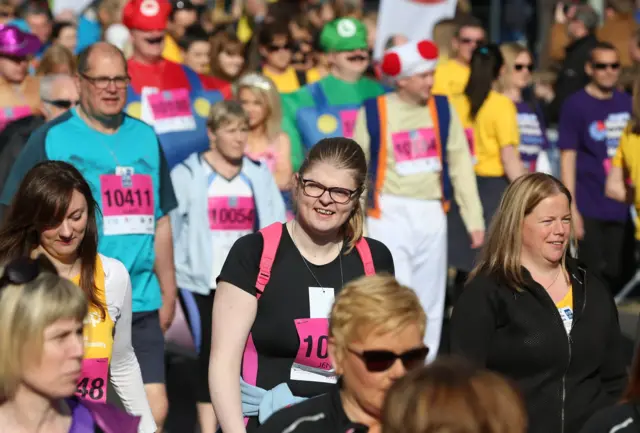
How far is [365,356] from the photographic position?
3.70 meters

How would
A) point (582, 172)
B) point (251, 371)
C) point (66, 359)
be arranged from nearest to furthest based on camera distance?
point (66, 359)
point (251, 371)
point (582, 172)

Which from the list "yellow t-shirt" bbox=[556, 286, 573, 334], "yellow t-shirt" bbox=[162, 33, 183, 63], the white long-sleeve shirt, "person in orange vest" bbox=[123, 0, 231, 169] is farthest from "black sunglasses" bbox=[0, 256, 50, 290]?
"yellow t-shirt" bbox=[162, 33, 183, 63]

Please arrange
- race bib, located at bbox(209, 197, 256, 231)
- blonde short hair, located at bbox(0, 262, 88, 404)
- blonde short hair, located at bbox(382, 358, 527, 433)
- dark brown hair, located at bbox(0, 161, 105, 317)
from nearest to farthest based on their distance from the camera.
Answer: blonde short hair, located at bbox(382, 358, 527, 433)
blonde short hair, located at bbox(0, 262, 88, 404)
dark brown hair, located at bbox(0, 161, 105, 317)
race bib, located at bbox(209, 197, 256, 231)

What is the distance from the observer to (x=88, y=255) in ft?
16.5

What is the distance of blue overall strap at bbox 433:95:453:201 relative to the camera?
8.54 meters

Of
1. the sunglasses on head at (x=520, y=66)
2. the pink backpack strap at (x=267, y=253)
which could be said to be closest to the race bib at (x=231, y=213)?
the pink backpack strap at (x=267, y=253)

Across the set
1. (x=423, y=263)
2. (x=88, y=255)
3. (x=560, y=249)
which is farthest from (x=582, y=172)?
(x=88, y=255)

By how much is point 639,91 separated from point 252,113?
A: 2.74 meters

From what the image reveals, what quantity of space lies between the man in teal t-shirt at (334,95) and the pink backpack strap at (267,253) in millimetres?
4682

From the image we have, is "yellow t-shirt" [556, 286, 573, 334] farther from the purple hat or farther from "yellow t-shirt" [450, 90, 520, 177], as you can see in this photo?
the purple hat

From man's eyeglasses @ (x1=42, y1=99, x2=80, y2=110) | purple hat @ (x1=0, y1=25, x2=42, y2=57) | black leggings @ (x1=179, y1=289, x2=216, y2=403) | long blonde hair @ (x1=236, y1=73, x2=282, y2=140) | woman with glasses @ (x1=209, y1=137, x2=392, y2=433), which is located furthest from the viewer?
long blonde hair @ (x1=236, y1=73, x2=282, y2=140)

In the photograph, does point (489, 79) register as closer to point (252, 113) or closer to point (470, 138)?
point (470, 138)

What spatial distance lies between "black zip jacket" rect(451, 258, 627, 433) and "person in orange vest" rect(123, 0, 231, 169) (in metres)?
4.38

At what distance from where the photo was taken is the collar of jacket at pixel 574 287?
4.96 m
